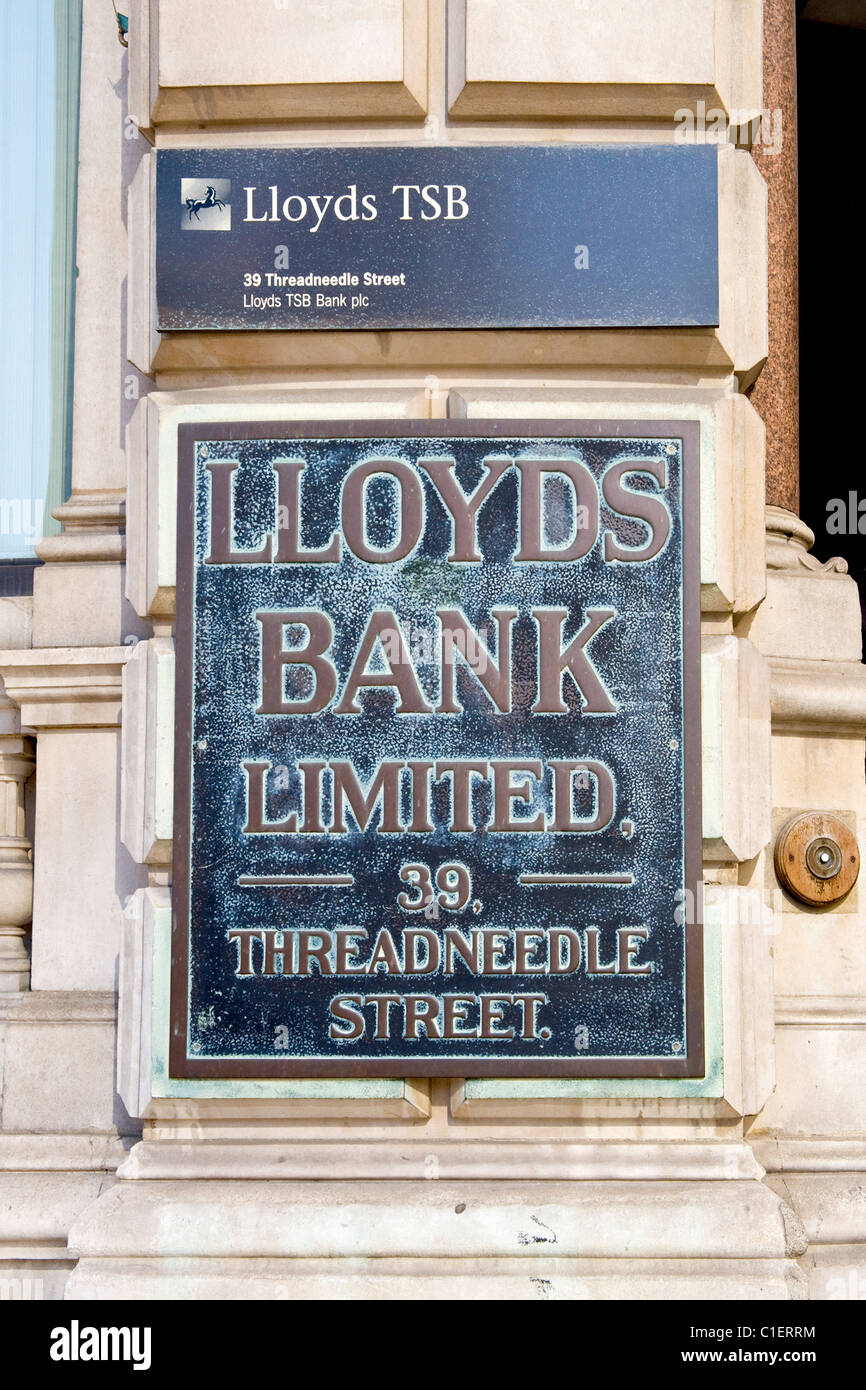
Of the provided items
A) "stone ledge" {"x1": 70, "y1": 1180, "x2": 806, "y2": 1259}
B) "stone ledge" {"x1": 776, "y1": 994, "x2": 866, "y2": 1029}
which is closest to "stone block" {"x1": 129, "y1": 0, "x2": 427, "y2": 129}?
"stone ledge" {"x1": 776, "y1": 994, "x2": 866, "y2": 1029}

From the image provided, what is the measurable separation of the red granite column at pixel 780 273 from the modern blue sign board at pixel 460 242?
132cm

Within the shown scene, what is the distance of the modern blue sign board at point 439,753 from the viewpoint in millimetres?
Answer: 5398

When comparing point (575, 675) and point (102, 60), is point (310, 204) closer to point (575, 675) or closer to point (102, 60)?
point (102, 60)


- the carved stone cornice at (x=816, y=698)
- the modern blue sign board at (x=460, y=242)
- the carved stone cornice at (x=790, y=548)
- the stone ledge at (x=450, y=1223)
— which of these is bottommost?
the stone ledge at (x=450, y=1223)

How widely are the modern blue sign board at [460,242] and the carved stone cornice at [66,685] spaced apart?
4.33 ft

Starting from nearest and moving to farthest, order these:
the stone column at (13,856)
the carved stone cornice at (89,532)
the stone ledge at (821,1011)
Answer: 1. the stone ledge at (821,1011)
2. the stone column at (13,856)
3. the carved stone cornice at (89,532)

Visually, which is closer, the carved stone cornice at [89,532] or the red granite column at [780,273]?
the carved stone cornice at [89,532]

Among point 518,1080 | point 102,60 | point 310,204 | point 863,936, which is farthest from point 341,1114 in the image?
point 102,60

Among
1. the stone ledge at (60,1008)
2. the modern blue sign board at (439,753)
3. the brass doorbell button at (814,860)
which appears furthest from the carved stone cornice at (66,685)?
the brass doorbell button at (814,860)

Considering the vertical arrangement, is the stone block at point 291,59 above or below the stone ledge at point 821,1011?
above

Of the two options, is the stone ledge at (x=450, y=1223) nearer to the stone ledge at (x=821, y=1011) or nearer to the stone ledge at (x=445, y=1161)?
the stone ledge at (x=445, y=1161)

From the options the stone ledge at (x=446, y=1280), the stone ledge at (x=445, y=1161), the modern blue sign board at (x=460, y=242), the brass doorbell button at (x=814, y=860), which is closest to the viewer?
the stone ledge at (x=446, y=1280)

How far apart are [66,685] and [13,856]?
2.41ft
